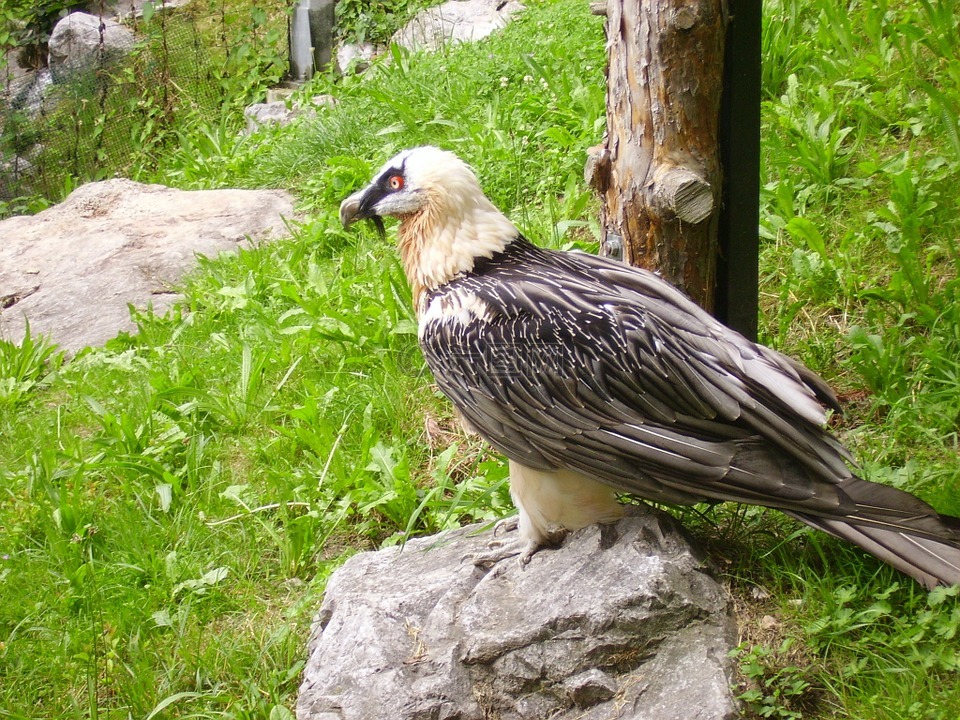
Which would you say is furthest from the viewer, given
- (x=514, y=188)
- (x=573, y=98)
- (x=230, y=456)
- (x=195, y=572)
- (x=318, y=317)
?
(x=573, y=98)

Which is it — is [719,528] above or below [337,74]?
below

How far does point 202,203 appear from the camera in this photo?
704 centimetres

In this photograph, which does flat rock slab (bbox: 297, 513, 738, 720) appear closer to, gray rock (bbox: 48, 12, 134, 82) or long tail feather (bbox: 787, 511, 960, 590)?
long tail feather (bbox: 787, 511, 960, 590)

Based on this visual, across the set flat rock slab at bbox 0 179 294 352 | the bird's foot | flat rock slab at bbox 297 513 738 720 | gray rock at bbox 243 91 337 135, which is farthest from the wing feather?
gray rock at bbox 243 91 337 135

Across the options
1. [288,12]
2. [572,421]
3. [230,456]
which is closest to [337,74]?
[288,12]

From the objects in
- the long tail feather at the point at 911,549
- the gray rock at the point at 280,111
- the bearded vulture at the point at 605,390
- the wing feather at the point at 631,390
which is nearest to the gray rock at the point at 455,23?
the gray rock at the point at 280,111

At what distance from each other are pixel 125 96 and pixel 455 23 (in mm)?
3651

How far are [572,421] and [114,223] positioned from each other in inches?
212

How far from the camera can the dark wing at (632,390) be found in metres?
2.67

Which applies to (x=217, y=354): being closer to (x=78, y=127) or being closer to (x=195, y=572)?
(x=195, y=572)

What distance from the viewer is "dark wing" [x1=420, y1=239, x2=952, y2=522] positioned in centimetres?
267

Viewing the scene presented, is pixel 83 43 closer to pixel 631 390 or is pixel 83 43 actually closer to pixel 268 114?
pixel 268 114

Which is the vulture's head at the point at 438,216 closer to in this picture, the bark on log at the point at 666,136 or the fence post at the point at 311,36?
the bark on log at the point at 666,136

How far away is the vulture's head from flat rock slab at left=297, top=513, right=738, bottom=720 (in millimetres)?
1005
